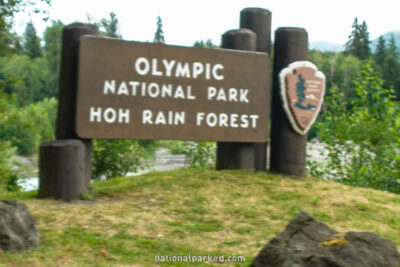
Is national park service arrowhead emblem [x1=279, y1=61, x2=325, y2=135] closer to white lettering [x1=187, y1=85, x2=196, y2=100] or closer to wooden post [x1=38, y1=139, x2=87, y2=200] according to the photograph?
white lettering [x1=187, y1=85, x2=196, y2=100]

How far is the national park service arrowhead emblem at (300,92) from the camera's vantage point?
9.16 m

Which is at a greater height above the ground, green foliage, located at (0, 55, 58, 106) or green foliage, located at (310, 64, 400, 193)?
green foliage, located at (0, 55, 58, 106)

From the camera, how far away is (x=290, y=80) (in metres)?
9.18

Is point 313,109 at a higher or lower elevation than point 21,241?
higher

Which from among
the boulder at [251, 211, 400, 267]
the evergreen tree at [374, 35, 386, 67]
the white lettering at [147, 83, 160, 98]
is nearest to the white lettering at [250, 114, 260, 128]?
the white lettering at [147, 83, 160, 98]

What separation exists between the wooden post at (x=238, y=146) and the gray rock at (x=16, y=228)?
15.0ft

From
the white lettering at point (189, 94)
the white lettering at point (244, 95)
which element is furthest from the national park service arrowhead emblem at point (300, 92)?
the white lettering at point (189, 94)

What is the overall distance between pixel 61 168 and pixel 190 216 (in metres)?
1.92

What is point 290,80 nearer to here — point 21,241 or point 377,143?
point 377,143

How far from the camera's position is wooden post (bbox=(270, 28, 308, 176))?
930cm

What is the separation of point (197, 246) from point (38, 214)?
2006 millimetres

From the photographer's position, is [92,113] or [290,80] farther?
[290,80]

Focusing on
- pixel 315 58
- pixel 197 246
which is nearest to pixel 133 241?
pixel 197 246

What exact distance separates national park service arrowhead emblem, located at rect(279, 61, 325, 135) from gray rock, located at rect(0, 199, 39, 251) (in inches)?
208
